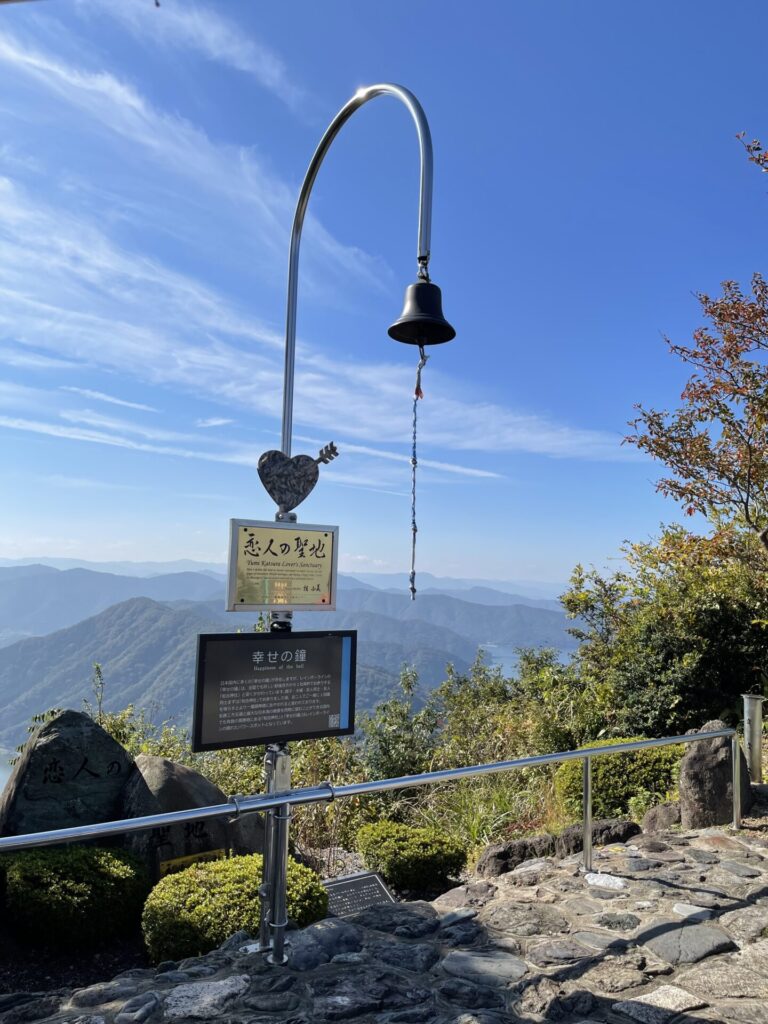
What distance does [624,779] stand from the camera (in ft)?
23.0

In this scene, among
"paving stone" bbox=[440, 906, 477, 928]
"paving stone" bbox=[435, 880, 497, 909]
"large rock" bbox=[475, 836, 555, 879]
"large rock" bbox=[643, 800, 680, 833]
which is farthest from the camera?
"large rock" bbox=[643, 800, 680, 833]

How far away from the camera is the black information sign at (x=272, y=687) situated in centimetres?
328

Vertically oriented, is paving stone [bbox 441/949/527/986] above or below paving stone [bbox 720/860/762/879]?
above

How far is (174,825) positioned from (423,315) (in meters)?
4.16

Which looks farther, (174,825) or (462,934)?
(174,825)

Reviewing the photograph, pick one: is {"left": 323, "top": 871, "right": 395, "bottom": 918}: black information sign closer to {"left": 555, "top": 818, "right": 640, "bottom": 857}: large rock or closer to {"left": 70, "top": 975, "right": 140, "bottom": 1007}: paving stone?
{"left": 555, "top": 818, "right": 640, "bottom": 857}: large rock

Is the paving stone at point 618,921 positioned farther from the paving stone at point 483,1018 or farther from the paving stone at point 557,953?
the paving stone at point 483,1018

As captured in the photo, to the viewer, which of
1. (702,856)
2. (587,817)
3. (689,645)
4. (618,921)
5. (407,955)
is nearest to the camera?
(407,955)

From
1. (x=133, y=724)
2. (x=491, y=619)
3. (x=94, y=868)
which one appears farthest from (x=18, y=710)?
(x=94, y=868)

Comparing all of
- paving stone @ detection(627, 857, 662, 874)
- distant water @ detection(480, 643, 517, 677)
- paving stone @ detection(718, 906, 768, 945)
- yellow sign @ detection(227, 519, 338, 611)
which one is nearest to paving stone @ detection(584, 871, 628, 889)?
paving stone @ detection(627, 857, 662, 874)

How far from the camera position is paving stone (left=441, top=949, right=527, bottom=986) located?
10.1 ft

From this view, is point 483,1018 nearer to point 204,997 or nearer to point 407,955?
point 407,955

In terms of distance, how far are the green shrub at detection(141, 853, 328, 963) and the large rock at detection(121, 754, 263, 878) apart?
831mm

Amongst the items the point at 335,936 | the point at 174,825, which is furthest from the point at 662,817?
the point at 174,825
